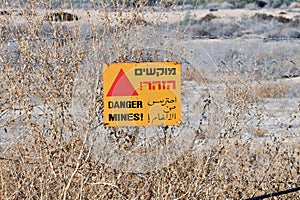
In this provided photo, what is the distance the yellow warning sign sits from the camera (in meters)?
4.77

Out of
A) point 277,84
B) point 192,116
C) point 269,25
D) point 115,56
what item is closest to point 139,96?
point 115,56

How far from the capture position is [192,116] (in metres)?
5.67

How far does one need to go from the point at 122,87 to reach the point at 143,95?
0.16m

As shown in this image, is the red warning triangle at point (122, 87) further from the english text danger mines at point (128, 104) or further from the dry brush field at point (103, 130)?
the dry brush field at point (103, 130)

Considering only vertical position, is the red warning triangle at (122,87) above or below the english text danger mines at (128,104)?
above

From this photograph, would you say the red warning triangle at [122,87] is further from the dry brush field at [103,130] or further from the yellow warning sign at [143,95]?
the dry brush field at [103,130]

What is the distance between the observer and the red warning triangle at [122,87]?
15.6ft

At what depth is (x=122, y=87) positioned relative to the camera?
475 cm

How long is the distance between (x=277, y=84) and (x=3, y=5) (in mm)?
6058

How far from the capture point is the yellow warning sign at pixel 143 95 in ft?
15.6

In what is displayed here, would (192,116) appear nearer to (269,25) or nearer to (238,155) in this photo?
(238,155)

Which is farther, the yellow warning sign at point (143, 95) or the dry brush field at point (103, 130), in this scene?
the dry brush field at point (103, 130)

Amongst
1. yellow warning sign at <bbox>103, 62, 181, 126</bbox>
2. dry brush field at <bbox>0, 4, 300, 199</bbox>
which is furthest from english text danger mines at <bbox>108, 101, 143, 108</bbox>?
dry brush field at <bbox>0, 4, 300, 199</bbox>

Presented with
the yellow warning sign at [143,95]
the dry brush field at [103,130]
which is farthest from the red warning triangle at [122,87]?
the dry brush field at [103,130]
